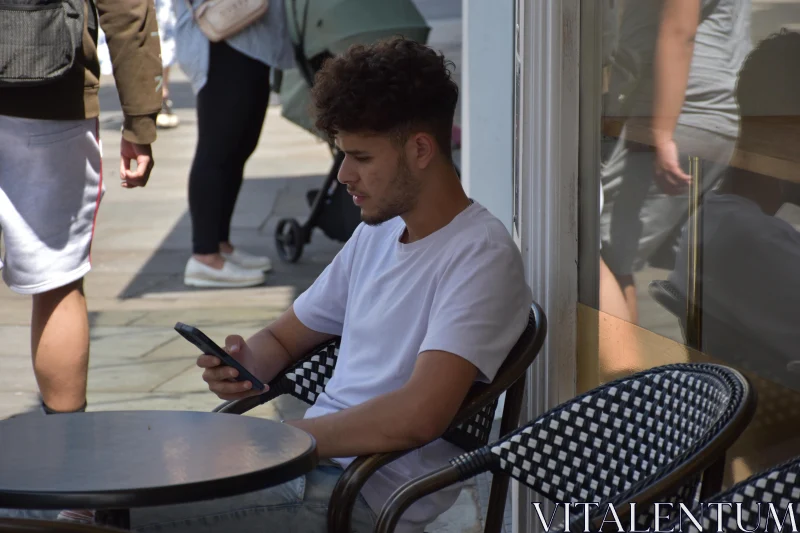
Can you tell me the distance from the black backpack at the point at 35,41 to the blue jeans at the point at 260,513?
4.55 ft

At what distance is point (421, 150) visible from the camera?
235 centimetres

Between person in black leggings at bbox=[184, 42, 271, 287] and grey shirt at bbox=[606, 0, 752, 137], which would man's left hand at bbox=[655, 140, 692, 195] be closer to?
grey shirt at bbox=[606, 0, 752, 137]

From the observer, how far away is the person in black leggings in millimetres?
5777

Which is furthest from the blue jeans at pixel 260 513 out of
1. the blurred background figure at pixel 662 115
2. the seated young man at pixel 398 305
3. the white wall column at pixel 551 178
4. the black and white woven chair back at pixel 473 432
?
the blurred background figure at pixel 662 115

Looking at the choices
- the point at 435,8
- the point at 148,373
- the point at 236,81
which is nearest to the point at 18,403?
the point at 148,373

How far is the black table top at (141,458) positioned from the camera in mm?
1667

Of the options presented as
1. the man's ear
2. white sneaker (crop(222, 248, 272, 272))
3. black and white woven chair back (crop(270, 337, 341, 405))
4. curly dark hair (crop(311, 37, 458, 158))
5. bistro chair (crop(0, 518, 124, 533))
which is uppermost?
curly dark hair (crop(311, 37, 458, 158))

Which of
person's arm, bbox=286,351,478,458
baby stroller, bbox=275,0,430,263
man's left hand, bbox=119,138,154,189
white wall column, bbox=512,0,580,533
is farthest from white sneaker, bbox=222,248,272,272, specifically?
person's arm, bbox=286,351,478,458

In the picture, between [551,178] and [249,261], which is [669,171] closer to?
[551,178]

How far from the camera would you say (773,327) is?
228 cm

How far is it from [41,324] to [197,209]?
2656 mm

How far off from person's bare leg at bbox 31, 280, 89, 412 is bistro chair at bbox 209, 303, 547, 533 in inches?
39.4

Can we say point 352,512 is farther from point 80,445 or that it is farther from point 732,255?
point 732,255

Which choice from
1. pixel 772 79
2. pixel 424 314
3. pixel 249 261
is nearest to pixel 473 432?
pixel 424 314
